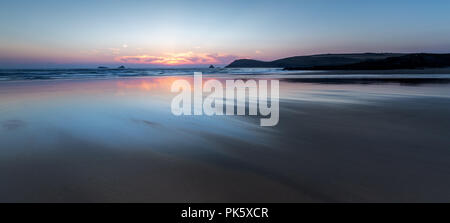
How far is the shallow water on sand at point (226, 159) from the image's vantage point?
5.95ft

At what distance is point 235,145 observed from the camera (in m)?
2.92

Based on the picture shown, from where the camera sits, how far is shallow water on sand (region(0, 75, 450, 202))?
1.81 meters

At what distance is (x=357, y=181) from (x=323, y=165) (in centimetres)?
36

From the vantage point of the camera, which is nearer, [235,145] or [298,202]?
[298,202]

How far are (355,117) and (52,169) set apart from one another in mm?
4602

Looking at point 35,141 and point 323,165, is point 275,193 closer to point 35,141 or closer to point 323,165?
point 323,165

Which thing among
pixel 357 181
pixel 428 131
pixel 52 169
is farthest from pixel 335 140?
pixel 52 169

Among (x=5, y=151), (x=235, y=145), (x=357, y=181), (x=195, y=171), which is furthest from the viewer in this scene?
(x=235, y=145)

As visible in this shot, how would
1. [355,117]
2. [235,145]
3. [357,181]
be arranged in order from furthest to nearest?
1. [355,117]
2. [235,145]
3. [357,181]

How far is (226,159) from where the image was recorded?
8.05 feet

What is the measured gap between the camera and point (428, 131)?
10.9ft
